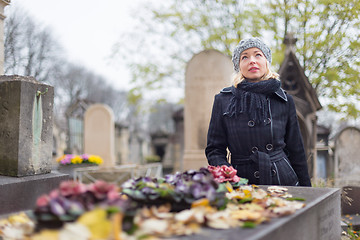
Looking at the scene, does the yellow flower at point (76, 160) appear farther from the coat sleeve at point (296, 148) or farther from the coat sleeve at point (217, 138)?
the coat sleeve at point (296, 148)

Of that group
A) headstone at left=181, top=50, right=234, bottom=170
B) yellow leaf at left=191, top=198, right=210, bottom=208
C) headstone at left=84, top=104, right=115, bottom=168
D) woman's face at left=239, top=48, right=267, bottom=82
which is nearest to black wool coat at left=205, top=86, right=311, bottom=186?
woman's face at left=239, top=48, right=267, bottom=82

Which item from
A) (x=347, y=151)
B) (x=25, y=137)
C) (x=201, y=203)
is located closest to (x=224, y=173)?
(x=201, y=203)

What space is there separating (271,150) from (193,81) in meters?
5.47

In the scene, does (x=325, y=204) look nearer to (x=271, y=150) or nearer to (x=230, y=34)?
(x=271, y=150)

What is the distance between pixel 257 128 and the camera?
102 inches

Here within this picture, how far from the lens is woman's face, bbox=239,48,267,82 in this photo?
8.79ft

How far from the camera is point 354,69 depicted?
379 inches

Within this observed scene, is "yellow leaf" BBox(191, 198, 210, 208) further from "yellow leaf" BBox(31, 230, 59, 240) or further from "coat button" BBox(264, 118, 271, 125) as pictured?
"coat button" BBox(264, 118, 271, 125)

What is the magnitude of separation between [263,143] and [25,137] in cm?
205

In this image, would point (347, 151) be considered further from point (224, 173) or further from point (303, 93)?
point (224, 173)

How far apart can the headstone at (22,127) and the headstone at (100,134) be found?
33.7 ft

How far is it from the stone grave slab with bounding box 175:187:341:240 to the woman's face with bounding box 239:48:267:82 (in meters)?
0.88

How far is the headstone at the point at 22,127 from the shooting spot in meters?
3.11

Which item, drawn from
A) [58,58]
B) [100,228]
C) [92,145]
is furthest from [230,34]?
[58,58]
